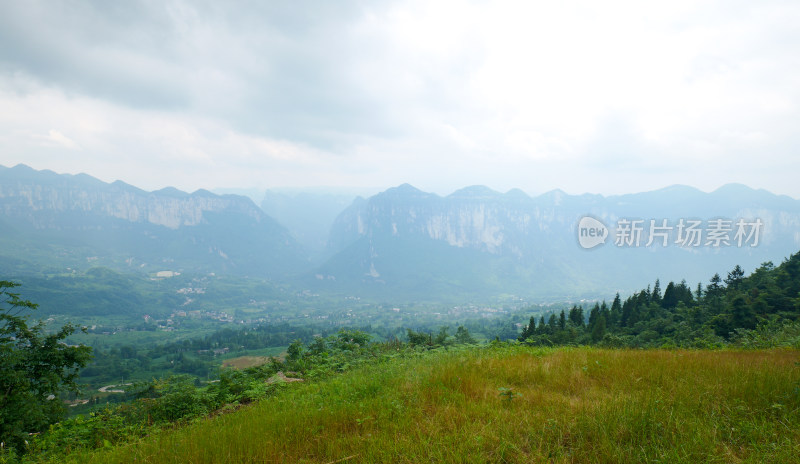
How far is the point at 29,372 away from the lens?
13.1 m

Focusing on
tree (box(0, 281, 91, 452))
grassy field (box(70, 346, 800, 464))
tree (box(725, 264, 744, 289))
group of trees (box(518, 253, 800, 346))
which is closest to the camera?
grassy field (box(70, 346, 800, 464))

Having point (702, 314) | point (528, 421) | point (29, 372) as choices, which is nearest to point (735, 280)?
point (702, 314)

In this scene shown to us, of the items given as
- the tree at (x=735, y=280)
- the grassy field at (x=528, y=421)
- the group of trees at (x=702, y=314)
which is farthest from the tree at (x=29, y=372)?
the tree at (x=735, y=280)

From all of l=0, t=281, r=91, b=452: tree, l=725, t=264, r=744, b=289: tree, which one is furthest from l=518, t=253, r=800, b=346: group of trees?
l=0, t=281, r=91, b=452: tree

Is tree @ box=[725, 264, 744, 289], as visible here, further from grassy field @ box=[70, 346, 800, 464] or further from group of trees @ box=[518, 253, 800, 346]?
grassy field @ box=[70, 346, 800, 464]

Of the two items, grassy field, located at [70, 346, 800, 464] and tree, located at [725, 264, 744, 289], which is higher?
grassy field, located at [70, 346, 800, 464]

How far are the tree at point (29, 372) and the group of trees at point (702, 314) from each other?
20019mm

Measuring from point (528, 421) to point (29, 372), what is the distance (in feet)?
63.1

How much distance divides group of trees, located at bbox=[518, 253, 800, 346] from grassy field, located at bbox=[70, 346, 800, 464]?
11.0 metres

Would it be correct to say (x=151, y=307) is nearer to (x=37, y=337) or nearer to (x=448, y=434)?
(x=37, y=337)

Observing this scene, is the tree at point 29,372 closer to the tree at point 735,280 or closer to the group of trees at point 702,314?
the group of trees at point 702,314

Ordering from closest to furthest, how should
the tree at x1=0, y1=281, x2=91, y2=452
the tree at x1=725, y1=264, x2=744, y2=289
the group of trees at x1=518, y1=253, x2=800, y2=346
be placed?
the tree at x1=0, y1=281, x2=91, y2=452 → the group of trees at x1=518, y1=253, x2=800, y2=346 → the tree at x1=725, y1=264, x2=744, y2=289

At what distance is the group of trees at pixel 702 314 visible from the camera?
23795 millimetres

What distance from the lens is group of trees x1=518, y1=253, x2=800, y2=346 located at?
937 inches
